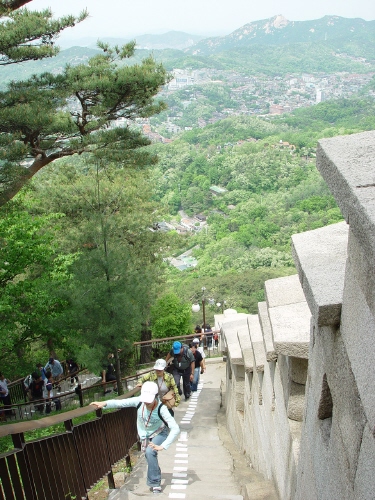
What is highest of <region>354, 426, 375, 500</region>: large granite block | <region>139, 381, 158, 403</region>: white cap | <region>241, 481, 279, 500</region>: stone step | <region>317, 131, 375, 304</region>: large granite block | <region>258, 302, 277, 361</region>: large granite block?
<region>317, 131, 375, 304</region>: large granite block

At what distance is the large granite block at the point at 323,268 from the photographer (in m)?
1.86

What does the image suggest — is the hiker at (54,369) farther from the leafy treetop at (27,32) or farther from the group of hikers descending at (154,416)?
the group of hikers descending at (154,416)

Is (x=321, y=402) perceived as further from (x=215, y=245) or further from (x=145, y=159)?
(x=215, y=245)

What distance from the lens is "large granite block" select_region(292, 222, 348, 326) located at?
1858mm

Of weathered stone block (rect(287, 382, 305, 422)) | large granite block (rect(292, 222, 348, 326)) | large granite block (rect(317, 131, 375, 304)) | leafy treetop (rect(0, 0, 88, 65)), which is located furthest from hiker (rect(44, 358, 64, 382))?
large granite block (rect(317, 131, 375, 304))

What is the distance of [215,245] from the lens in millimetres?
84812

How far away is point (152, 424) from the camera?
4.40m

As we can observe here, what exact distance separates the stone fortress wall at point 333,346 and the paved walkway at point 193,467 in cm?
107

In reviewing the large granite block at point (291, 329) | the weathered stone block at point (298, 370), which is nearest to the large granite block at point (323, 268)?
the large granite block at point (291, 329)

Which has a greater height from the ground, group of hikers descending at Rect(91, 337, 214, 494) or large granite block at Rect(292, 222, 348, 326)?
large granite block at Rect(292, 222, 348, 326)

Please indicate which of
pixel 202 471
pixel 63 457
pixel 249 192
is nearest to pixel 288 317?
pixel 63 457

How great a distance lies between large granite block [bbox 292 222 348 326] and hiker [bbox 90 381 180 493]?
2081mm

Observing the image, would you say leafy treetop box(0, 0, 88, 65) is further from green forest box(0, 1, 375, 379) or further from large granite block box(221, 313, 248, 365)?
large granite block box(221, 313, 248, 365)

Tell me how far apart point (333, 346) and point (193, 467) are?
13.4 ft
